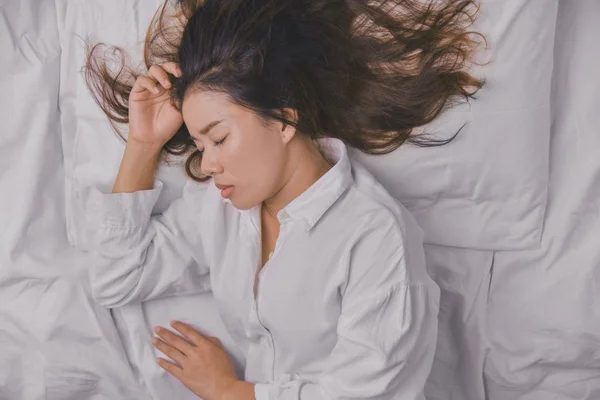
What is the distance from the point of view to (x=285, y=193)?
4.19ft

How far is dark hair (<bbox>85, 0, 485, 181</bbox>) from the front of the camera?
45.5 inches

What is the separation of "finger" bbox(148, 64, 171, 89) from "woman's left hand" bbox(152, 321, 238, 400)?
1.46 feet

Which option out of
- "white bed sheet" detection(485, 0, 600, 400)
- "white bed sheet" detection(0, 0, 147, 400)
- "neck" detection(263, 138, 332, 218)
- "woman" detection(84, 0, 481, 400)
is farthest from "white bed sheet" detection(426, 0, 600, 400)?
"white bed sheet" detection(0, 0, 147, 400)

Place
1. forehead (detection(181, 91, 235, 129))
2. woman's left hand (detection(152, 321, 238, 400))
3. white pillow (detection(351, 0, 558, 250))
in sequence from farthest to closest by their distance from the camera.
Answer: woman's left hand (detection(152, 321, 238, 400)) → white pillow (detection(351, 0, 558, 250)) → forehead (detection(181, 91, 235, 129))

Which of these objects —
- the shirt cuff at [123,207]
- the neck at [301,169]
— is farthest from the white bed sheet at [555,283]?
the shirt cuff at [123,207]

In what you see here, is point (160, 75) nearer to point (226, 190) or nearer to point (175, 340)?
point (226, 190)

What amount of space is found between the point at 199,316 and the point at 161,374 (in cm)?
12

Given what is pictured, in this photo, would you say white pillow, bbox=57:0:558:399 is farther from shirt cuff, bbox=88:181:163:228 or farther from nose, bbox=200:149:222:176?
nose, bbox=200:149:222:176

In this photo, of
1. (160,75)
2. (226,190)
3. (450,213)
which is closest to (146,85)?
(160,75)

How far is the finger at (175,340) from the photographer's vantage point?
1.43m

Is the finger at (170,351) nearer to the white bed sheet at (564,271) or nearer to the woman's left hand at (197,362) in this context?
the woman's left hand at (197,362)

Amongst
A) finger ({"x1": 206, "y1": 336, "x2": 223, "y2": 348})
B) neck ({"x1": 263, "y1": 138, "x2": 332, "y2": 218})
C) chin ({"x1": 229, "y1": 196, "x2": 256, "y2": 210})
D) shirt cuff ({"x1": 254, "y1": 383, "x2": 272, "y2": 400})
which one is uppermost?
neck ({"x1": 263, "y1": 138, "x2": 332, "y2": 218})

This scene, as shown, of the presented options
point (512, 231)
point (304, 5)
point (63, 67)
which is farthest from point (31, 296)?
point (512, 231)

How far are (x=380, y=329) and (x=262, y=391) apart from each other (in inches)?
9.7
